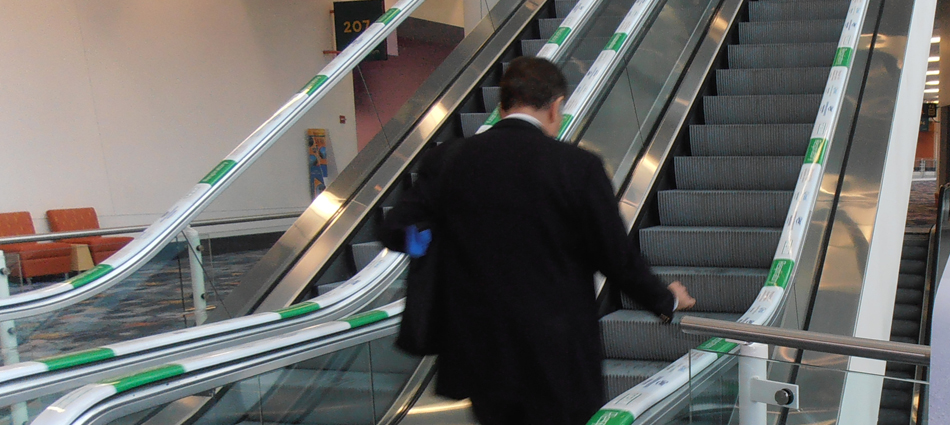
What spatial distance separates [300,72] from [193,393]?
422 inches

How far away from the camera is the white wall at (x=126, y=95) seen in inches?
357

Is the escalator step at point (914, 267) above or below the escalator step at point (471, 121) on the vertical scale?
below

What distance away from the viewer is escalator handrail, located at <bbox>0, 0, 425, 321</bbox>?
369 cm

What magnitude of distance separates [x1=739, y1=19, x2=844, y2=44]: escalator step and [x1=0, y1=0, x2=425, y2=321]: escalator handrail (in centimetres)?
300

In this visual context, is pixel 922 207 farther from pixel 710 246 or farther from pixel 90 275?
pixel 90 275

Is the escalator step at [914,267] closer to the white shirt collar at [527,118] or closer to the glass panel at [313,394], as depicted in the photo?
the glass panel at [313,394]

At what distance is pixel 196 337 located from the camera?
10.7ft

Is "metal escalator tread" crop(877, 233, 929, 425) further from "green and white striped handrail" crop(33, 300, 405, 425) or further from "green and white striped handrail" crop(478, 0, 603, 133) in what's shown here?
"green and white striped handrail" crop(33, 300, 405, 425)

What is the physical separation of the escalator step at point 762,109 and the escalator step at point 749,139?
0.96ft

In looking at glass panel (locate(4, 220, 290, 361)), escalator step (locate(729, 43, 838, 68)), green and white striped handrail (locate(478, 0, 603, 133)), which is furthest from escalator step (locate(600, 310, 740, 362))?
escalator step (locate(729, 43, 838, 68))

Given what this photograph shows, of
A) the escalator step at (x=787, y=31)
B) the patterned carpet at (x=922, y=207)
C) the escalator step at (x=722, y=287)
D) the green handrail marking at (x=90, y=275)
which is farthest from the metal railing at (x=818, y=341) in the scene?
the patterned carpet at (x=922, y=207)

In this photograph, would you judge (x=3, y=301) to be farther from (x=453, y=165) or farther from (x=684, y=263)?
(x=684, y=263)

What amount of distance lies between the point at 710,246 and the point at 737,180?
2.54 feet

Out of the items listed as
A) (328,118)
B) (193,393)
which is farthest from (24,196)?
(193,393)
